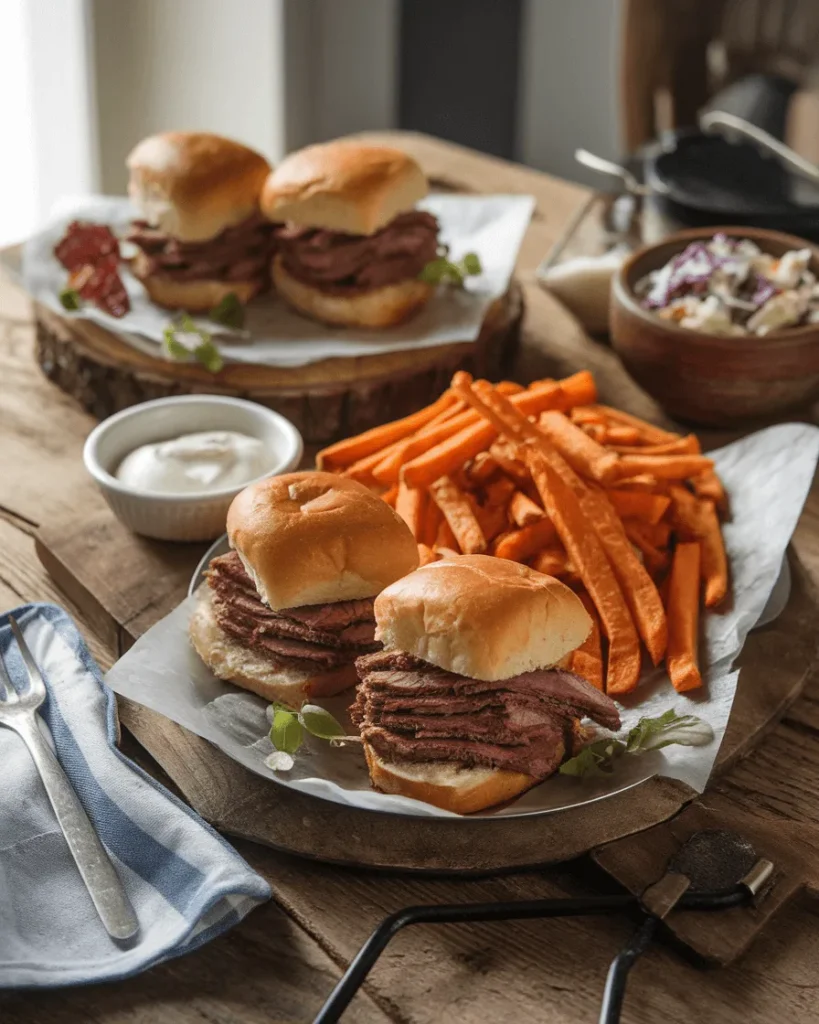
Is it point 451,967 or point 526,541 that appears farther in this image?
point 526,541

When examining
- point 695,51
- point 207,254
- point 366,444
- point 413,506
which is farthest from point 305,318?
point 695,51

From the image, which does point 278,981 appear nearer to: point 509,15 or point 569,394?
point 569,394

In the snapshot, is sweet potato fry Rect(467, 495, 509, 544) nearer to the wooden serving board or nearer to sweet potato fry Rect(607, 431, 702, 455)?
sweet potato fry Rect(607, 431, 702, 455)

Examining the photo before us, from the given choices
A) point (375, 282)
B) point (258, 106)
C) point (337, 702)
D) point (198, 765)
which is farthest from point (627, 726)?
point (258, 106)

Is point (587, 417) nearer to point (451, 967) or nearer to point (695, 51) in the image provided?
point (451, 967)

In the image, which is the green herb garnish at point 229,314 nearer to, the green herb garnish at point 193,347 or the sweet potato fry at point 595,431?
the green herb garnish at point 193,347
